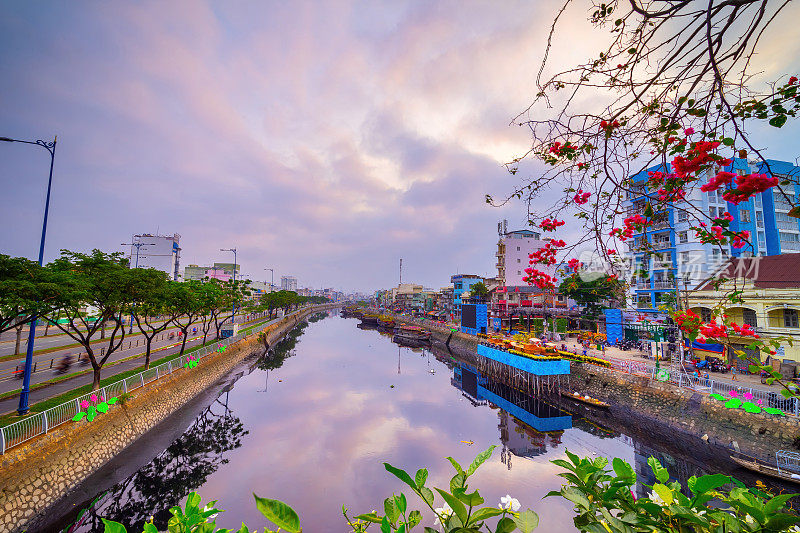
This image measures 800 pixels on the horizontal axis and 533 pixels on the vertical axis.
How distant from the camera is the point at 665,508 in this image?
2.18 m

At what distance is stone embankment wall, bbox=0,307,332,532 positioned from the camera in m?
9.94

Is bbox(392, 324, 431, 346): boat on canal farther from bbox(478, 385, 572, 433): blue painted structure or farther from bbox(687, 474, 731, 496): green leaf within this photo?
bbox(687, 474, 731, 496): green leaf

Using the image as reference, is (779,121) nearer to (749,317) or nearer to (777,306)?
(777,306)

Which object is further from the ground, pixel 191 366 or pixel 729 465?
pixel 191 366

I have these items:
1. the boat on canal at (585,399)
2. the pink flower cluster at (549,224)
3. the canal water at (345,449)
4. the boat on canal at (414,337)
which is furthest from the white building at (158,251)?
the pink flower cluster at (549,224)

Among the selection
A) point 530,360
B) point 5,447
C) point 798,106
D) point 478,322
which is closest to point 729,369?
point 530,360

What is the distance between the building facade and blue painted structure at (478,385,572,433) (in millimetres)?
43480

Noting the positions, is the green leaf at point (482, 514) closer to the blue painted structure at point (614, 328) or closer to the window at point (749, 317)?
the window at point (749, 317)

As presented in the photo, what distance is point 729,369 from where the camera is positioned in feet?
75.5

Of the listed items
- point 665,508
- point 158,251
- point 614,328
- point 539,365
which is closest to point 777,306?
point 539,365

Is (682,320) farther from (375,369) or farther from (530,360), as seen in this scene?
(375,369)

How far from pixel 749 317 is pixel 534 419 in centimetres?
1628

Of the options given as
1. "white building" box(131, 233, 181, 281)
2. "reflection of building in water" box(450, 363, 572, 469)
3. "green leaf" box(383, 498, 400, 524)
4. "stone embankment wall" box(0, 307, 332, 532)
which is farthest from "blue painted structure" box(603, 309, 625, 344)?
"white building" box(131, 233, 181, 281)

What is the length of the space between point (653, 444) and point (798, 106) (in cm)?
2198
